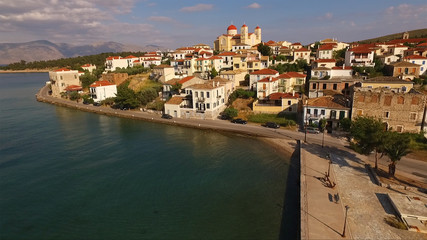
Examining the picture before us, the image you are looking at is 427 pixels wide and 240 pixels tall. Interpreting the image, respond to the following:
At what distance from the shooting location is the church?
103 meters

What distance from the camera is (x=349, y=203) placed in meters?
21.6

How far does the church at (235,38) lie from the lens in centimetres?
10330

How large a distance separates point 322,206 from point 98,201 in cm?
2120

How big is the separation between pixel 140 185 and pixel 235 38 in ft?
304

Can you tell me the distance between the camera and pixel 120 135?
45.9 meters

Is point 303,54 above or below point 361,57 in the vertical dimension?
above

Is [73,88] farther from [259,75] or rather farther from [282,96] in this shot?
[282,96]

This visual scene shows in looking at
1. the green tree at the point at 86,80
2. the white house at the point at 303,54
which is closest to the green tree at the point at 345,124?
the white house at the point at 303,54

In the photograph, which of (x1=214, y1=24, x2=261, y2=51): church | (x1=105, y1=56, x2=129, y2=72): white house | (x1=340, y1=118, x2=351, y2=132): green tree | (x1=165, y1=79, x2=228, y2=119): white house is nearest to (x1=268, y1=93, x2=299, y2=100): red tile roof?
(x1=165, y1=79, x2=228, y2=119): white house

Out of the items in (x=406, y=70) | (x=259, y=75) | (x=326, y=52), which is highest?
(x=326, y=52)

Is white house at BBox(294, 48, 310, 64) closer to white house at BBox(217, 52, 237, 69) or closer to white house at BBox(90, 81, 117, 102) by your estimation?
white house at BBox(217, 52, 237, 69)

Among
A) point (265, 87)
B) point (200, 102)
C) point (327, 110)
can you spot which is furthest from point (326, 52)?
point (200, 102)

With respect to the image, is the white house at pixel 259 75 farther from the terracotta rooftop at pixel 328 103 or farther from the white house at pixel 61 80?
the white house at pixel 61 80

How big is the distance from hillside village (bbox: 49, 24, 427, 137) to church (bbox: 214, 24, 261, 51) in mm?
5459
